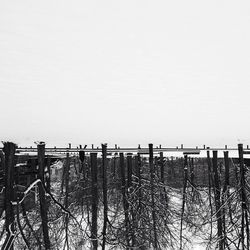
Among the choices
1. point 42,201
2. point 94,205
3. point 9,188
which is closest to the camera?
point 9,188

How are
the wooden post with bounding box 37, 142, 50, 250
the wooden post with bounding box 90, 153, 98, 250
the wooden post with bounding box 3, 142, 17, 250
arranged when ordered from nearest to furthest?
the wooden post with bounding box 3, 142, 17, 250, the wooden post with bounding box 37, 142, 50, 250, the wooden post with bounding box 90, 153, 98, 250

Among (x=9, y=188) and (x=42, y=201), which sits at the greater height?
(x=9, y=188)

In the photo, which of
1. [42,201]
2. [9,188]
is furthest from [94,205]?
[9,188]

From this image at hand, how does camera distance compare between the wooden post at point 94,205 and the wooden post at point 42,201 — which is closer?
the wooden post at point 42,201

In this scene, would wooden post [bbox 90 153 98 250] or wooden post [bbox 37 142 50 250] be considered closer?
wooden post [bbox 37 142 50 250]

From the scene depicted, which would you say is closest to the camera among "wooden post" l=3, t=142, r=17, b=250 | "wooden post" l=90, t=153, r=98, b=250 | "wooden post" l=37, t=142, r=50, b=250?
"wooden post" l=3, t=142, r=17, b=250

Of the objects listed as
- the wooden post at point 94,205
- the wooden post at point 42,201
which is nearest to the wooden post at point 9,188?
the wooden post at point 42,201

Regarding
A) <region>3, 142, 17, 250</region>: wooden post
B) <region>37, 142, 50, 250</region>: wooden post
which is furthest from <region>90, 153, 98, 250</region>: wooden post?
<region>3, 142, 17, 250</region>: wooden post

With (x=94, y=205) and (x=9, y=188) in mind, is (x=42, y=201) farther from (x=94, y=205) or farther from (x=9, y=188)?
(x=94, y=205)

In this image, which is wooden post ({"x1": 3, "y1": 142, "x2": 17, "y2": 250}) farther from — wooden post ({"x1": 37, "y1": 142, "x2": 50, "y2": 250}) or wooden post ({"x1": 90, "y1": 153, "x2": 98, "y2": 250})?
wooden post ({"x1": 90, "y1": 153, "x2": 98, "y2": 250})

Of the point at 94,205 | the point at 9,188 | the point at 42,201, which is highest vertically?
the point at 9,188

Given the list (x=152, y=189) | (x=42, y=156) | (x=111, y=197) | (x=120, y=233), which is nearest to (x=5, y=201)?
(x=42, y=156)

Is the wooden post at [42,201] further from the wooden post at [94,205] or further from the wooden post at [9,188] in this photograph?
the wooden post at [94,205]

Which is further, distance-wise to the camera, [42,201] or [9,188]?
[42,201]
